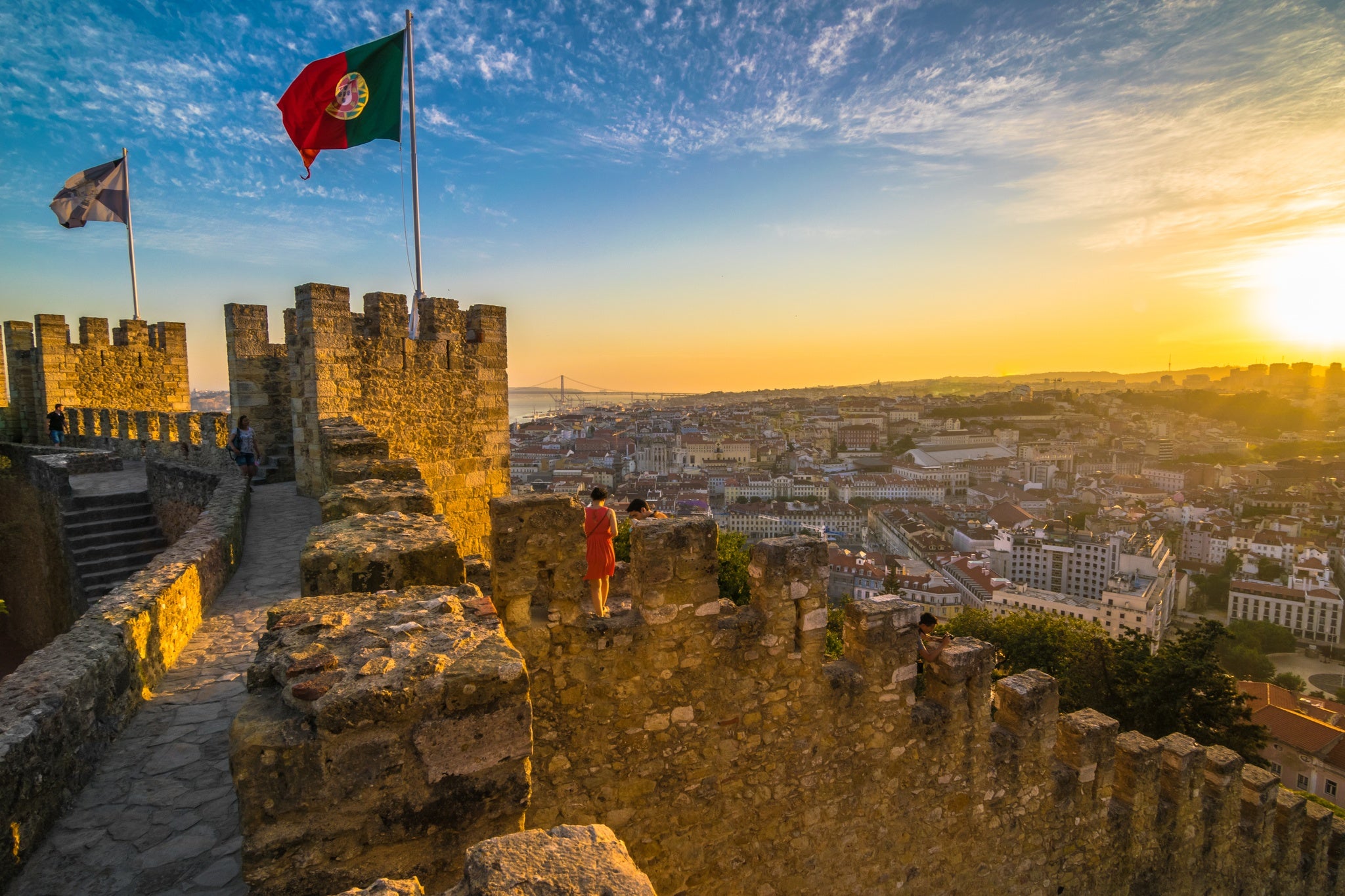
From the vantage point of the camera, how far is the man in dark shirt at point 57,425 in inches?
527

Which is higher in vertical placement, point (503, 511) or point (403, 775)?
point (503, 511)

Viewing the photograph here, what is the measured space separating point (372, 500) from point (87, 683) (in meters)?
1.57

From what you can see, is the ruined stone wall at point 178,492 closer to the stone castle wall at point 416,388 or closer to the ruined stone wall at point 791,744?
the stone castle wall at point 416,388

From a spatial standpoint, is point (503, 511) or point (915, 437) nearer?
point (503, 511)

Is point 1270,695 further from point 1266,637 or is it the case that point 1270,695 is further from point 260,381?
point 260,381

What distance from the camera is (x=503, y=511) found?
3496 millimetres

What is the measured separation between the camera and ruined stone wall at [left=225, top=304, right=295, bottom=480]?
9.83 metres

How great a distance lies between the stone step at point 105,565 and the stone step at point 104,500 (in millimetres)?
1151

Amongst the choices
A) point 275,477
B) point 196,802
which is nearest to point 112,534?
point 275,477

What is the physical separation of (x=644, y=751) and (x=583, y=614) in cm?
90

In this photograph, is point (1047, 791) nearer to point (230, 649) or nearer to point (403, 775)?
point (403, 775)

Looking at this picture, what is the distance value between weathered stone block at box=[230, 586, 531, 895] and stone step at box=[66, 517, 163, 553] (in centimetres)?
981

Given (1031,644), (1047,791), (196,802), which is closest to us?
(196,802)

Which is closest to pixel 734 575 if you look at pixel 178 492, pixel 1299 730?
pixel 178 492
